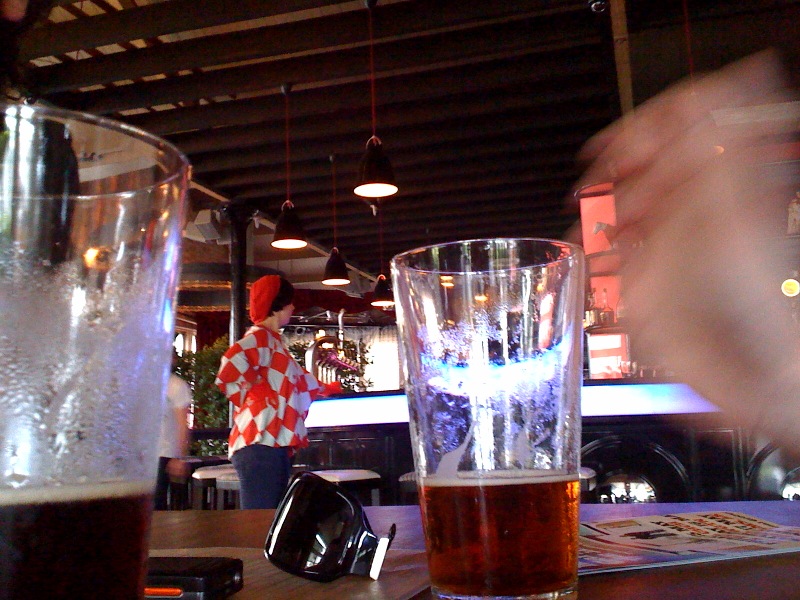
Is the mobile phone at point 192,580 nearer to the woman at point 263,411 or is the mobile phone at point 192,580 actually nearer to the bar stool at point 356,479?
the woman at point 263,411

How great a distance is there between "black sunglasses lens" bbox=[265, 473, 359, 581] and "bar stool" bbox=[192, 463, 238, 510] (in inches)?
129

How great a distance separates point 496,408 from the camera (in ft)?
1.67

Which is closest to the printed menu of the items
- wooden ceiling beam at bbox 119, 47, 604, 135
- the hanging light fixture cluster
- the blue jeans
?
the blue jeans

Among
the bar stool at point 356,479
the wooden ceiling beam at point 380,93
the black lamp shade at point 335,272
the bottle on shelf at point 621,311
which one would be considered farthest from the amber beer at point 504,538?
the black lamp shade at point 335,272

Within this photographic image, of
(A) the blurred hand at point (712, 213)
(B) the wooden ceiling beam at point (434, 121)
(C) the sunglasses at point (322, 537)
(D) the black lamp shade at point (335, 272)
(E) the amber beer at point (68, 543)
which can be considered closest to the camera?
(E) the amber beer at point (68, 543)

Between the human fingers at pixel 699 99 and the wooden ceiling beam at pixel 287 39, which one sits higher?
the wooden ceiling beam at pixel 287 39

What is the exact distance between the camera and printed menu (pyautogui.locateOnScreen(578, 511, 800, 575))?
63cm

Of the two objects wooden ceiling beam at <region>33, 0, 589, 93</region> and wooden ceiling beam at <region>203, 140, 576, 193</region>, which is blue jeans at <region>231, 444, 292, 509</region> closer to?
wooden ceiling beam at <region>33, 0, 589, 93</region>

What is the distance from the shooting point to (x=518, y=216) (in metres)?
10.4

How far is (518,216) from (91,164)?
10325 millimetres

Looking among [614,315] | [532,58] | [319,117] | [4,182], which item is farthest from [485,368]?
[319,117]

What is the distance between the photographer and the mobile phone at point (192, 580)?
51 cm

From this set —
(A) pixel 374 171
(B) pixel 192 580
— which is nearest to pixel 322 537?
(B) pixel 192 580

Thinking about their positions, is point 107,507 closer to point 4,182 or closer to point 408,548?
point 4,182
